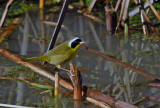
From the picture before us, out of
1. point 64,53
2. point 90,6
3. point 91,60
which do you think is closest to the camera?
point 64,53

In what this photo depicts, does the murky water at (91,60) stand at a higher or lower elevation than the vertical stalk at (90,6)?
lower

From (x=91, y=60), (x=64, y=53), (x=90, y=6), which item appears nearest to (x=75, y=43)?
(x=64, y=53)

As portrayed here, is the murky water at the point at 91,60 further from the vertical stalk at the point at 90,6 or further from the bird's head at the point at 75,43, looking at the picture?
the bird's head at the point at 75,43

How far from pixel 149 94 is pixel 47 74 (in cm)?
153

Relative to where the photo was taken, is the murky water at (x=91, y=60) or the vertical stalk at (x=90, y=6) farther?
the vertical stalk at (x=90, y=6)

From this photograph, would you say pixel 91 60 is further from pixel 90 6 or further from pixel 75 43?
pixel 90 6

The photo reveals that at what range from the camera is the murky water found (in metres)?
4.25

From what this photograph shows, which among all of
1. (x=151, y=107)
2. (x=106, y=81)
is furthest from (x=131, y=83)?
(x=151, y=107)

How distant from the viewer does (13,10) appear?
868 centimetres

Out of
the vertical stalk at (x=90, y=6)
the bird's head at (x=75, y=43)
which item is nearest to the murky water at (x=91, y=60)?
the vertical stalk at (x=90, y=6)

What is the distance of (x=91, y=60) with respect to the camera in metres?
5.70

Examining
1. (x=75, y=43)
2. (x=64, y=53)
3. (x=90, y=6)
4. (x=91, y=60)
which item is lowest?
(x=91, y=60)

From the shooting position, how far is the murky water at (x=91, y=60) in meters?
4.25

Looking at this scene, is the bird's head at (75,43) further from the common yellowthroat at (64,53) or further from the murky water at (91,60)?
the murky water at (91,60)
